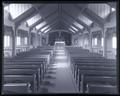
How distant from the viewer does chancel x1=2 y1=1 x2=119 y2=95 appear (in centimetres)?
471

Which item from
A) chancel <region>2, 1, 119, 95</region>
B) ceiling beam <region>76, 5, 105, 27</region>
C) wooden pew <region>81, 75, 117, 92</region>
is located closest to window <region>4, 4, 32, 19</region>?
chancel <region>2, 1, 119, 95</region>

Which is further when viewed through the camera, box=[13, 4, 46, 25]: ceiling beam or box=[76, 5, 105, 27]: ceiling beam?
box=[76, 5, 105, 27]: ceiling beam

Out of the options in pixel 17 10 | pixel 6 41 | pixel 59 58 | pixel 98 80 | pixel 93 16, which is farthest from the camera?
pixel 59 58

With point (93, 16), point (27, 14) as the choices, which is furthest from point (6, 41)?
point (93, 16)

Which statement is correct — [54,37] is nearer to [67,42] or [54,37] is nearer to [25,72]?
[67,42]

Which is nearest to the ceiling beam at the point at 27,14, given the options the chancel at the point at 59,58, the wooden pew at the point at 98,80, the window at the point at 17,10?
the chancel at the point at 59,58

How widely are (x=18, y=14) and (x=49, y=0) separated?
38.3ft

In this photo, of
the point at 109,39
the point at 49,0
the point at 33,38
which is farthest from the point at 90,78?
the point at 33,38

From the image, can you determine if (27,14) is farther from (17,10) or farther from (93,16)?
(93,16)

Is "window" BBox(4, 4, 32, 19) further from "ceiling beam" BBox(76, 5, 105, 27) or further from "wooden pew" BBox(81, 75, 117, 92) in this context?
"wooden pew" BBox(81, 75, 117, 92)

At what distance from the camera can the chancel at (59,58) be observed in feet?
15.4

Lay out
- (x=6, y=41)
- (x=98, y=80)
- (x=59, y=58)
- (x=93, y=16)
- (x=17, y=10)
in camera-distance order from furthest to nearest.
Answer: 1. (x=59, y=58)
2. (x=6, y=41)
3. (x=93, y=16)
4. (x=17, y=10)
5. (x=98, y=80)

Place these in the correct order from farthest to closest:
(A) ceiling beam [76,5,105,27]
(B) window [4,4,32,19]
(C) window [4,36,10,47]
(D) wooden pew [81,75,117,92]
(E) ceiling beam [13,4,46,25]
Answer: (C) window [4,36,10,47] → (A) ceiling beam [76,5,105,27] → (E) ceiling beam [13,4,46,25] → (B) window [4,4,32,19] → (D) wooden pew [81,75,117,92]

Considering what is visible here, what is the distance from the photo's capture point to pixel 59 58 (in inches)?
664
